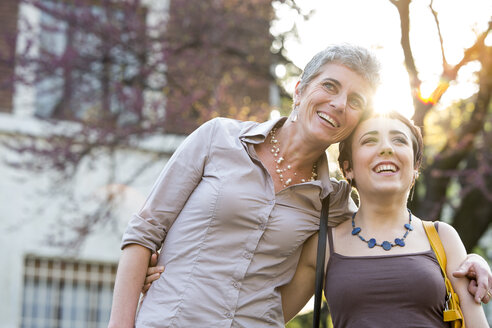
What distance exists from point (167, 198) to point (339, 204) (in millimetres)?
902

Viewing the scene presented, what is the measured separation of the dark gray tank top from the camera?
10.9ft

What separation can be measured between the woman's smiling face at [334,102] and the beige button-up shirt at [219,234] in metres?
0.25

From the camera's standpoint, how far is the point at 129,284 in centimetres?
339

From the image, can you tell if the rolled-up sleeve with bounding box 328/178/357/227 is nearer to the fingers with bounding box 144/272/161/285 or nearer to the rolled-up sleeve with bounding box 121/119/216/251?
the rolled-up sleeve with bounding box 121/119/216/251

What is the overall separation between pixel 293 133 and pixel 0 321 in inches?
343

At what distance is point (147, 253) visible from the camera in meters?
3.43

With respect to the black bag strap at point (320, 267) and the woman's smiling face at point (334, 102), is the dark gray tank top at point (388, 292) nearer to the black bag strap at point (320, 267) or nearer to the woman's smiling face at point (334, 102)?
the black bag strap at point (320, 267)

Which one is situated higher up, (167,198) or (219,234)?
(167,198)

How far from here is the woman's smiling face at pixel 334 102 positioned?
11.8 feet

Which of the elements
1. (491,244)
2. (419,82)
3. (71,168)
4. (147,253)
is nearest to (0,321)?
(71,168)

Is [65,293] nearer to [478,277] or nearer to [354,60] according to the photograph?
[354,60]

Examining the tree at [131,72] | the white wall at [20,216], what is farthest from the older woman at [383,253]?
the white wall at [20,216]

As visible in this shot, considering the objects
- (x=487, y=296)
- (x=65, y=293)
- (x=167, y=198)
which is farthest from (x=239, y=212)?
(x=65, y=293)

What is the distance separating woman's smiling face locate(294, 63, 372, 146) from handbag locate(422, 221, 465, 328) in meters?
0.64
